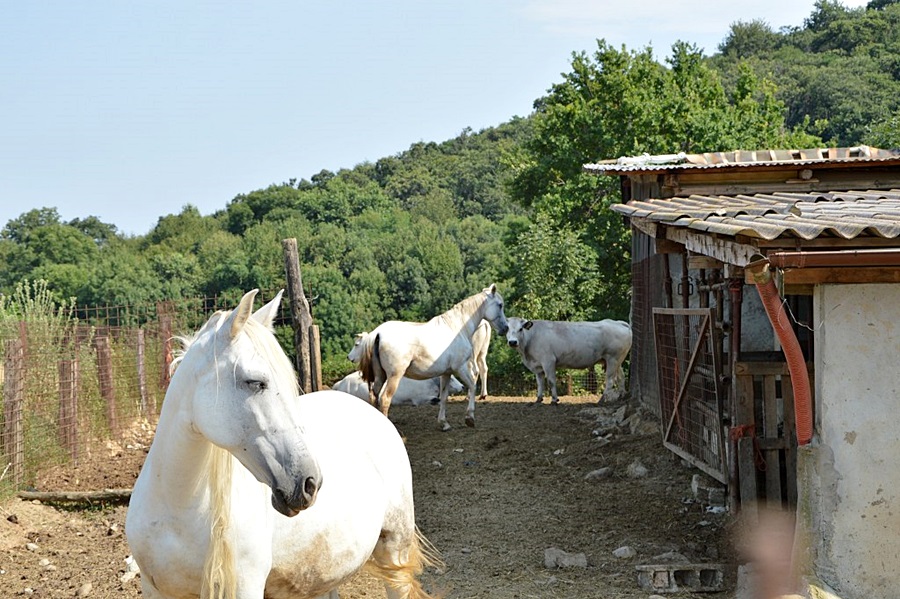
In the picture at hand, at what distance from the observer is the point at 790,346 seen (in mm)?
5180

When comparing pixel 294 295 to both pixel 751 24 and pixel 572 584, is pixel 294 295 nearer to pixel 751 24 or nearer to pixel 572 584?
pixel 572 584

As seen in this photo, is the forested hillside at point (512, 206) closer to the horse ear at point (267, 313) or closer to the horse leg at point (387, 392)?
the horse leg at point (387, 392)

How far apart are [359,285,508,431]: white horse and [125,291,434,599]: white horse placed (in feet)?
30.2

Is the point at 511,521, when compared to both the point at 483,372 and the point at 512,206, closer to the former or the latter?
the point at 483,372

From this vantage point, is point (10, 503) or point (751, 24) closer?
point (10, 503)

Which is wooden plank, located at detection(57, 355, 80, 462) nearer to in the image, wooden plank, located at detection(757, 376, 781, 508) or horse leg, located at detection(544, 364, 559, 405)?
wooden plank, located at detection(757, 376, 781, 508)

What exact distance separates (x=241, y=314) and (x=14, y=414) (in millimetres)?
6756

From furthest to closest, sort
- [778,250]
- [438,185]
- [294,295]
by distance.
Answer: [438,185] < [294,295] < [778,250]

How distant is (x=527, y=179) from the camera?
94.8ft

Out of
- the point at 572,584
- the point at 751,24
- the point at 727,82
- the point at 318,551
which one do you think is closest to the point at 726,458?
the point at 572,584

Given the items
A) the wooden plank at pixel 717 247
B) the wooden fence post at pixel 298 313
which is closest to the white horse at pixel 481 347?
the wooden fence post at pixel 298 313

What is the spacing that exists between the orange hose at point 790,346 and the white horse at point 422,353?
8.46m

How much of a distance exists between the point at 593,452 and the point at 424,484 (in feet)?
7.51

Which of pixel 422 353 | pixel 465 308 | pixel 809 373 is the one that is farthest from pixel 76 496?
pixel 465 308
